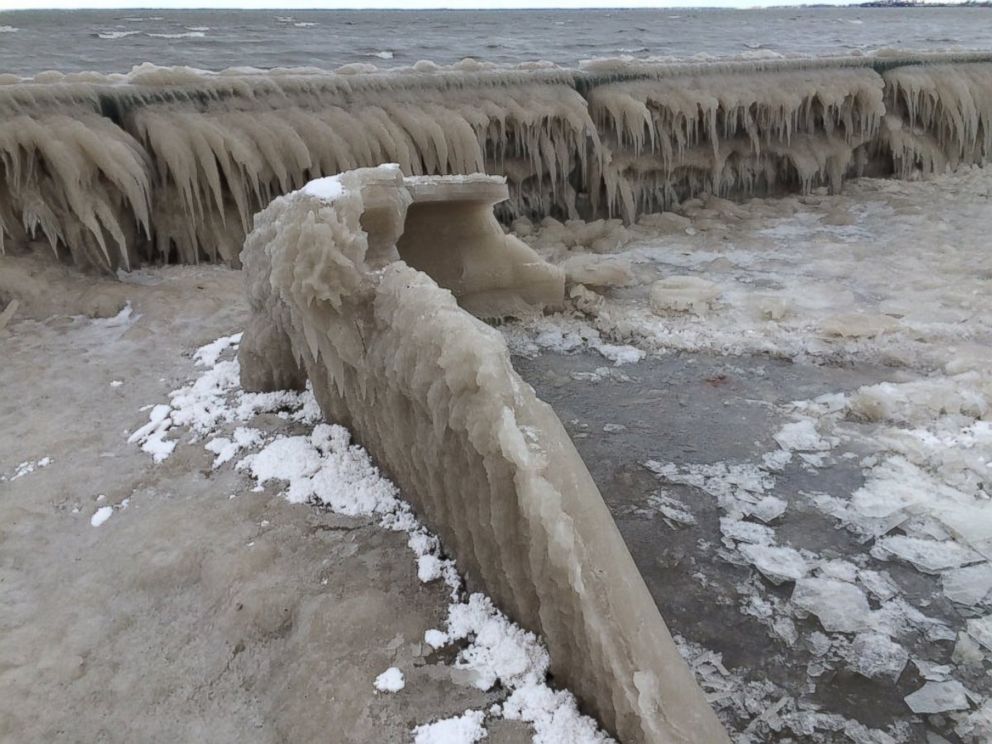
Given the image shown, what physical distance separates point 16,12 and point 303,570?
17883mm

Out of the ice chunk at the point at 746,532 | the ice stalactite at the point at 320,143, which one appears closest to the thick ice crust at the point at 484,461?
the ice chunk at the point at 746,532

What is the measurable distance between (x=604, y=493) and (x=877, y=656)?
1042 mm

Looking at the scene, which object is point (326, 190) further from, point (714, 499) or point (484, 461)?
point (714, 499)

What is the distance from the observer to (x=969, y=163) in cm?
811

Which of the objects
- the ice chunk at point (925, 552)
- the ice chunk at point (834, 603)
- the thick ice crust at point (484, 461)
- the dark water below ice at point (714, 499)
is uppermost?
the thick ice crust at point (484, 461)

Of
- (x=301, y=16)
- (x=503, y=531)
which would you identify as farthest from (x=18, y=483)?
(x=301, y=16)

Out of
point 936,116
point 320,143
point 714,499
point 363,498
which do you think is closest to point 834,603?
point 714,499

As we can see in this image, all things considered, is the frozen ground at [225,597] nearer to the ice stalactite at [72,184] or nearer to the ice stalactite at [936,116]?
the ice stalactite at [72,184]

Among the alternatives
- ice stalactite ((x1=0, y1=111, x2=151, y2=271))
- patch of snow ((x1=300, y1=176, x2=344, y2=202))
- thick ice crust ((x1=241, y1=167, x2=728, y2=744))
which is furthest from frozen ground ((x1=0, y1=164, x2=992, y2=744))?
patch of snow ((x1=300, y1=176, x2=344, y2=202))

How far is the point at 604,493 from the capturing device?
2.78 meters

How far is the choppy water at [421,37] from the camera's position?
8805mm

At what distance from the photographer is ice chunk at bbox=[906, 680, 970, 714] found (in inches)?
72.8

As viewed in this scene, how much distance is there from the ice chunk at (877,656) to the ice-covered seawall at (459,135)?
4.66m

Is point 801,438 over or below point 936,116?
below
